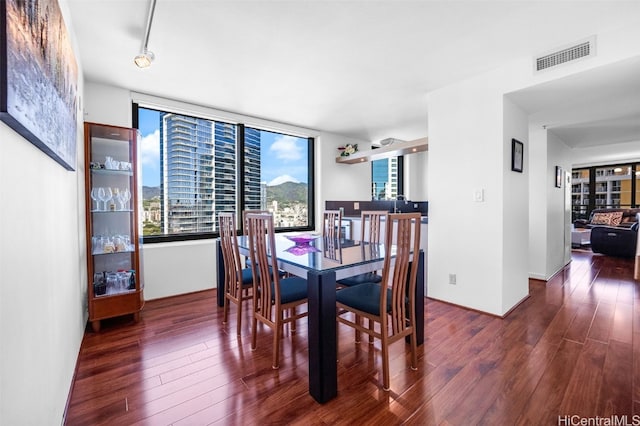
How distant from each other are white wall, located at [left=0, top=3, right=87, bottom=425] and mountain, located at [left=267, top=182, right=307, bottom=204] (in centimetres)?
293

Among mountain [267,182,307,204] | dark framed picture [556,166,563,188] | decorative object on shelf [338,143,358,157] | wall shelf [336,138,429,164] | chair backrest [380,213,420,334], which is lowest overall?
chair backrest [380,213,420,334]

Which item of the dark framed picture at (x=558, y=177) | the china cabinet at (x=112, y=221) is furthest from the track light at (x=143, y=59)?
the dark framed picture at (x=558, y=177)

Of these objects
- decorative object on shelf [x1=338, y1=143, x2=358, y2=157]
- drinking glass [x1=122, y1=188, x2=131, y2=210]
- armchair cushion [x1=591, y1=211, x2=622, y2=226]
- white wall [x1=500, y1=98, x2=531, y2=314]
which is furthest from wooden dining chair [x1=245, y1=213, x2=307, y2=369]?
armchair cushion [x1=591, y1=211, x2=622, y2=226]

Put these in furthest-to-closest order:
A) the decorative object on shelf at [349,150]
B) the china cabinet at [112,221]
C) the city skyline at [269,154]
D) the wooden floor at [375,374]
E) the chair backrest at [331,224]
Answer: the decorative object on shelf at [349,150] → the city skyline at [269,154] → the chair backrest at [331,224] → the china cabinet at [112,221] → the wooden floor at [375,374]

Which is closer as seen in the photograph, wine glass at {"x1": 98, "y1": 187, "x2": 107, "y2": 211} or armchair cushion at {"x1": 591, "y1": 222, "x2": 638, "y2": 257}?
wine glass at {"x1": 98, "y1": 187, "x2": 107, "y2": 211}

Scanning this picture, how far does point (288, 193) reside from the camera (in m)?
4.79

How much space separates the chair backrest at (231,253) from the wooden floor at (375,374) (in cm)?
38

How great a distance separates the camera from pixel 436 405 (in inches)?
61.9

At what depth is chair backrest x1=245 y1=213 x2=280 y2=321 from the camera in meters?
1.95

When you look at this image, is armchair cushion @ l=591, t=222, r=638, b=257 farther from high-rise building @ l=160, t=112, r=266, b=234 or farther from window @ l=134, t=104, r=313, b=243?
high-rise building @ l=160, t=112, r=266, b=234

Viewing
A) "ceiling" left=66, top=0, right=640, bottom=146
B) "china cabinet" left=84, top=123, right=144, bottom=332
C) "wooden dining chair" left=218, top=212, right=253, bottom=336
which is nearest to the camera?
"ceiling" left=66, top=0, right=640, bottom=146

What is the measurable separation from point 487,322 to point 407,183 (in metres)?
3.99

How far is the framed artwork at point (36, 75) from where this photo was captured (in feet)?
2.41

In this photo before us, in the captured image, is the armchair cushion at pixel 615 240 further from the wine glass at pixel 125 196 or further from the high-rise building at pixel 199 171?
the wine glass at pixel 125 196
